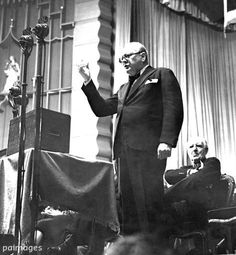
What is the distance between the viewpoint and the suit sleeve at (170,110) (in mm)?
2979

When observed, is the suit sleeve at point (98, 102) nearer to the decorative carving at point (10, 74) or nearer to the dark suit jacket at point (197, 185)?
the dark suit jacket at point (197, 185)

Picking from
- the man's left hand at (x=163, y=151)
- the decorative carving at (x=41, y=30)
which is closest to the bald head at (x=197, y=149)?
the man's left hand at (x=163, y=151)

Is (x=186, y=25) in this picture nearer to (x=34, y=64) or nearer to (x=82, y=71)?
(x=34, y=64)

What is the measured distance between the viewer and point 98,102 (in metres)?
3.30

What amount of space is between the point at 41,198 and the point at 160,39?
3287 millimetres

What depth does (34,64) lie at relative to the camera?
6426 mm

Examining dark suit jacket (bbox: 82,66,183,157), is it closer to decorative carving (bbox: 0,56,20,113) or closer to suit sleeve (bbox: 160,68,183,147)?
suit sleeve (bbox: 160,68,183,147)

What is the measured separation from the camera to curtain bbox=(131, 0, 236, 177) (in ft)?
20.1

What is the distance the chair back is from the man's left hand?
1.10 metres

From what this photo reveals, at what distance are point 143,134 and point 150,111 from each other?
15 cm

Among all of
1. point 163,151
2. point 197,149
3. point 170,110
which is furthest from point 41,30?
point 197,149

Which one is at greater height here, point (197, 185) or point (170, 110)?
point (170, 110)

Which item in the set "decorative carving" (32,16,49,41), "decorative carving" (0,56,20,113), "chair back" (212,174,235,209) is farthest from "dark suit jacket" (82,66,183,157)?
"decorative carving" (0,56,20,113)

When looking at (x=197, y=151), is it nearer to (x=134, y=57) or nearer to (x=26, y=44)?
(x=134, y=57)
